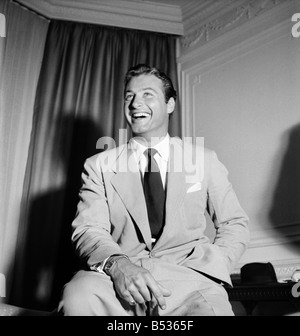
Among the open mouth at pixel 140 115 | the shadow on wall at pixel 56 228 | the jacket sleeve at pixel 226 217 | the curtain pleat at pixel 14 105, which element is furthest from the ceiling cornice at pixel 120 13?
the jacket sleeve at pixel 226 217

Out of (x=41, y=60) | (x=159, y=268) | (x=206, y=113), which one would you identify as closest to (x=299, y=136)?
(x=206, y=113)

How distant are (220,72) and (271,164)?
79cm

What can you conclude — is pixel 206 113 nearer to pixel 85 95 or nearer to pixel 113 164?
pixel 85 95

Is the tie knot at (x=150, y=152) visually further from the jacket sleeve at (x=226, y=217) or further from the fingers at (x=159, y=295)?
the fingers at (x=159, y=295)

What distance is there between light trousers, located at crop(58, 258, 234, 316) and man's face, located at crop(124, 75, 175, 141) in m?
0.53

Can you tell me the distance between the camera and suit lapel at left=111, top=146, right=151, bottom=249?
1.26 m

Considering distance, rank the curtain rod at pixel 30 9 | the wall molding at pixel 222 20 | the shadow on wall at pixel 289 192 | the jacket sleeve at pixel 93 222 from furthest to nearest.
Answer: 1. the curtain rod at pixel 30 9
2. the wall molding at pixel 222 20
3. the shadow on wall at pixel 289 192
4. the jacket sleeve at pixel 93 222

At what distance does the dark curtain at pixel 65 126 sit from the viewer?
7.98 feet

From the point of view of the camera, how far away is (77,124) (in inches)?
106

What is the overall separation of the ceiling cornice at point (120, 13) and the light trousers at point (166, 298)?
7.38ft

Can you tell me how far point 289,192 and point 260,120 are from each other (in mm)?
478

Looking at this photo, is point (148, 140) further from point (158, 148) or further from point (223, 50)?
point (223, 50)

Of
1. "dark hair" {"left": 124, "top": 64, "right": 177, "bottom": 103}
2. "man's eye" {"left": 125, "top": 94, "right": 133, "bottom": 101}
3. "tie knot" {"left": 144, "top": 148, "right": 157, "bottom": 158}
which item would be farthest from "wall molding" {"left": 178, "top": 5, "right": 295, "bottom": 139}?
"tie knot" {"left": 144, "top": 148, "right": 157, "bottom": 158}

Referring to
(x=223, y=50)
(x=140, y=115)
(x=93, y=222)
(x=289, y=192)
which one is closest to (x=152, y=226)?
(x=93, y=222)
